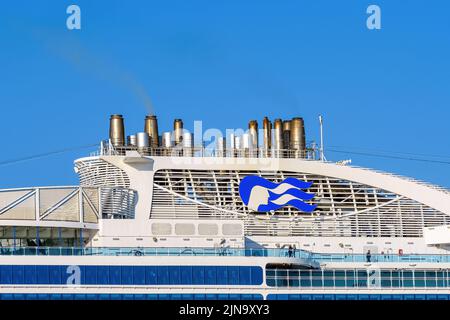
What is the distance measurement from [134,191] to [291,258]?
338 inches

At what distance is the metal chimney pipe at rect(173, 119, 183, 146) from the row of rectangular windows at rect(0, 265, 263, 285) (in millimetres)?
9205

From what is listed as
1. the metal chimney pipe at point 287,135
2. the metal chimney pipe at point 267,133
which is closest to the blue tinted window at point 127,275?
the metal chimney pipe at point 267,133

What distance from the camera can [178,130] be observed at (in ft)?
294

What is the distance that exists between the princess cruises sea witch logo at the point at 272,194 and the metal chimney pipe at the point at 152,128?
16.2 ft

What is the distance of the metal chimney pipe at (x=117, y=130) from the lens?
88.4 meters

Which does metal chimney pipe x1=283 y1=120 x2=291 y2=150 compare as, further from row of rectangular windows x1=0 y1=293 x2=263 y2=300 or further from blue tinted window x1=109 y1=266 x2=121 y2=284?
blue tinted window x1=109 y1=266 x2=121 y2=284

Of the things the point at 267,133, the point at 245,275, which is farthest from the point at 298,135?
the point at 245,275

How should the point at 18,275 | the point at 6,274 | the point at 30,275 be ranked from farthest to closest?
the point at 30,275
the point at 18,275
the point at 6,274

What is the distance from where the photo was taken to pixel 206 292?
8194cm

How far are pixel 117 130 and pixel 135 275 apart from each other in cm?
948

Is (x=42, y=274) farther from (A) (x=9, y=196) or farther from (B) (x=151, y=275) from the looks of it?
(B) (x=151, y=275)
